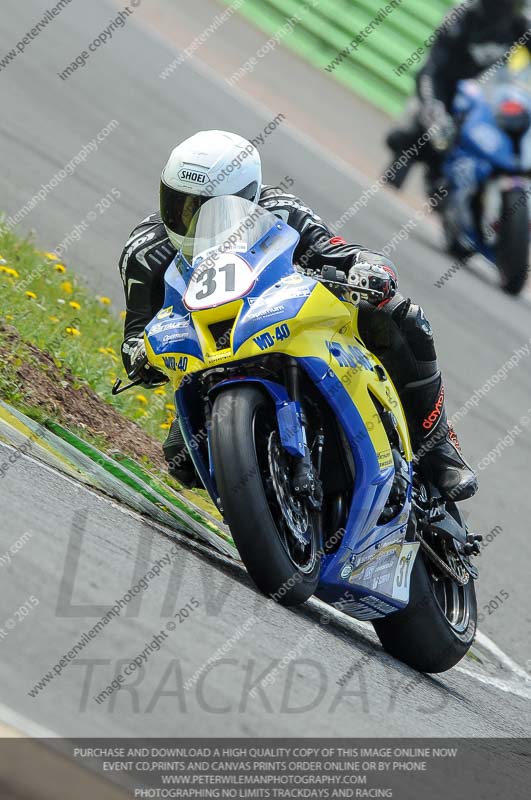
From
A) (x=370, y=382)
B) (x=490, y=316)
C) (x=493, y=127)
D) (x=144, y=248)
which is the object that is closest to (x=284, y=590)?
(x=370, y=382)

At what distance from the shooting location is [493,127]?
1266cm

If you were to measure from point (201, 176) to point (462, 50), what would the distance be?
9324mm

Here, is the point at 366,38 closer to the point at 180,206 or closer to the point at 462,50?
the point at 462,50

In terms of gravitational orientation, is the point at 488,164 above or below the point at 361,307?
below

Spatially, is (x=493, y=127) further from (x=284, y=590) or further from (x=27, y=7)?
(x=284, y=590)

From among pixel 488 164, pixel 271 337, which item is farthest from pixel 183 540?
pixel 488 164

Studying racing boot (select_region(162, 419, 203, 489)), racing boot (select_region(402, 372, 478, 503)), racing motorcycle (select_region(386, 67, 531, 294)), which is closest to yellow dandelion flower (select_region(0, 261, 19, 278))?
racing boot (select_region(162, 419, 203, 489))

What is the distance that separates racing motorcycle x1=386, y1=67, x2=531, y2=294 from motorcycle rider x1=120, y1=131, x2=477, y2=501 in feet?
22.5

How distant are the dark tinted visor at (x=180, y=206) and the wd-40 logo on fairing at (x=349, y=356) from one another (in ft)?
2.10

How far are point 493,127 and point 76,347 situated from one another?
6.49 meters

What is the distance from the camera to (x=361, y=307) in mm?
5129

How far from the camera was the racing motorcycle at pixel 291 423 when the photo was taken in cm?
430

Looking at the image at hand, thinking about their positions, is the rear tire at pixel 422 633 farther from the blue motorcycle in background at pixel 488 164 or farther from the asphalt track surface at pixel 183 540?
the blue motorcycle in background at pixel 488 164

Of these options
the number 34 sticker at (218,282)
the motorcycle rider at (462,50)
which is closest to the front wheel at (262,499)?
the number 34 sticker at (218,282)
